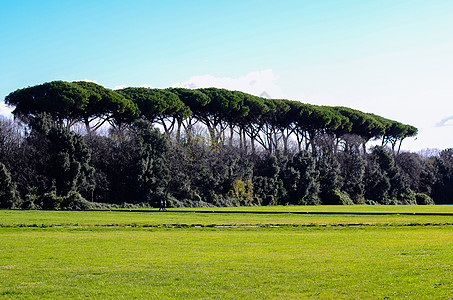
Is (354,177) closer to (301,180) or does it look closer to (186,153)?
(301,180)

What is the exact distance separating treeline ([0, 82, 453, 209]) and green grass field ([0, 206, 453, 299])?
2728cm

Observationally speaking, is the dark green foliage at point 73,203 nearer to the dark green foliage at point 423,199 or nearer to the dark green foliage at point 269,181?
the dark green foliage at point 269,181

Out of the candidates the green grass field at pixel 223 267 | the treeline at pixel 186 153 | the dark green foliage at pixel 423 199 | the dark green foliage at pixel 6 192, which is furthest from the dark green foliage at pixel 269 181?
the green grass field at pixel 223 267

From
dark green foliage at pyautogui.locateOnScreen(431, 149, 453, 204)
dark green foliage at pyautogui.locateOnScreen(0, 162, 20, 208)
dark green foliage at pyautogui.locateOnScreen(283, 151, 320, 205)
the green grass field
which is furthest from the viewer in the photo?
dark green foliage at pyautogui.locateOnScreen(431, 149, 453, 204)

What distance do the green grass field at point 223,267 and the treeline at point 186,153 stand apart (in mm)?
27278

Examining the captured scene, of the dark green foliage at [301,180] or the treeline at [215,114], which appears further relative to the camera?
the dark green foliage at [301,180]

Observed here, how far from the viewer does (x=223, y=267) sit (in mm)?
11609

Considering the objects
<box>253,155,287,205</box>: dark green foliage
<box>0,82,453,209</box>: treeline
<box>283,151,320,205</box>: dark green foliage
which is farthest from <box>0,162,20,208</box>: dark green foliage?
<box>283,151,320,205</box>: dark green foliage

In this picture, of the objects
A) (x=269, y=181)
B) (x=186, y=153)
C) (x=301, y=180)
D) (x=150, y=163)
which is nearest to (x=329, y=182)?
(x=301, y=180)

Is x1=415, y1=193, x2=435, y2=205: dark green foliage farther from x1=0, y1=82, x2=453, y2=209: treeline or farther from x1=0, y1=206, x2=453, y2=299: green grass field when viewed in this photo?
x1=0, y1=206, x2=453, y2=299: green grass field

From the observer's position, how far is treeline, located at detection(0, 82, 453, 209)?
44.9 meters

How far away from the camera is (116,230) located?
73.6ft

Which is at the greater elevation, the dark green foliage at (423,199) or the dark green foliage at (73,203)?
the dark green foliage at (73,203)

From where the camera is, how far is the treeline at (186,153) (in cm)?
4494
